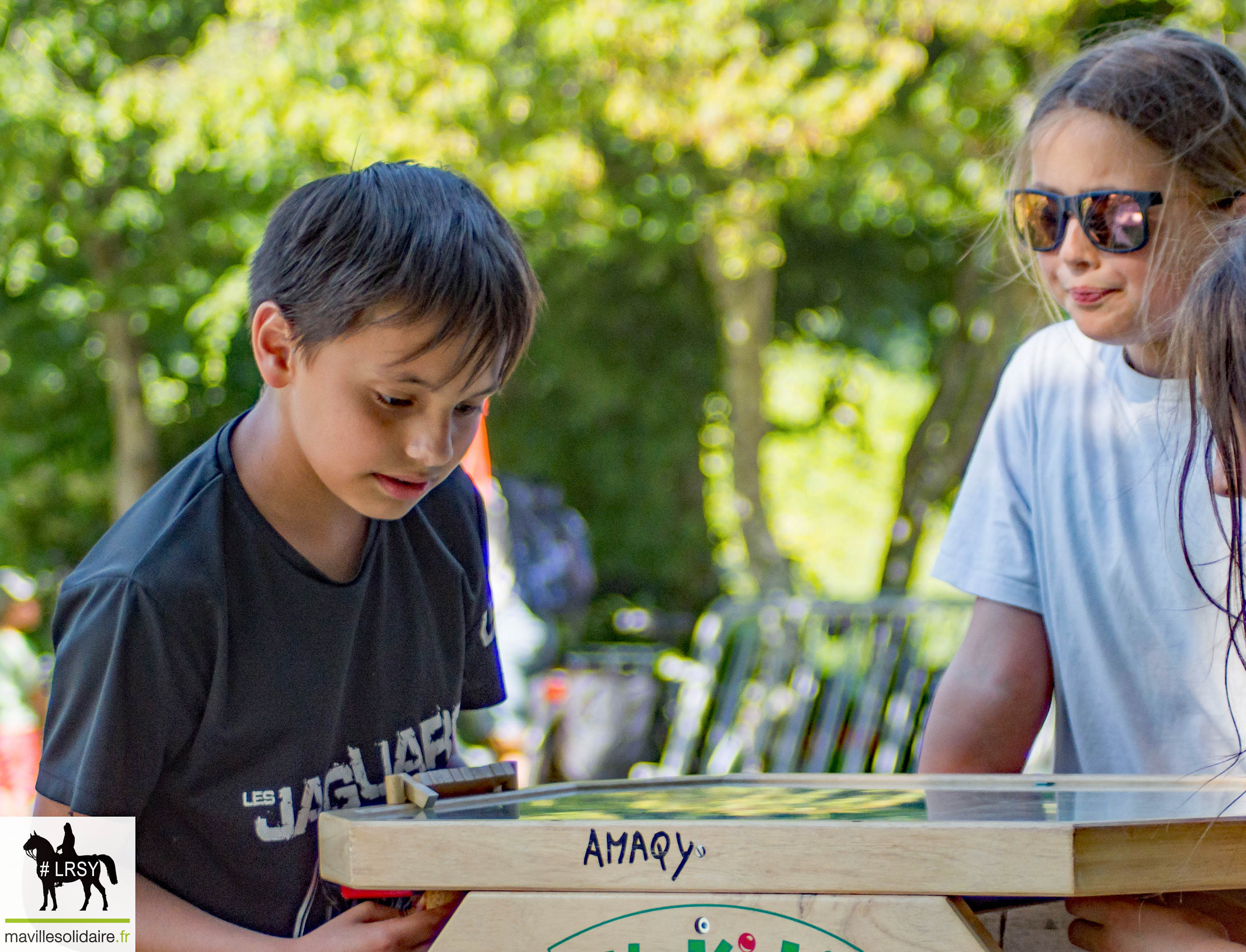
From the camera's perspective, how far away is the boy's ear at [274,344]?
3.92ft

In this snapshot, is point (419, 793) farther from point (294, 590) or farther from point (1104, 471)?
point (1104, 471)

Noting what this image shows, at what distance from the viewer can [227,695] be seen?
112 cm

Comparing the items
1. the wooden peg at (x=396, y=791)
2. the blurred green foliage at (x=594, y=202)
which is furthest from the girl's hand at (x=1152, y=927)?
the blurred green foliage at (x=594, y=202)

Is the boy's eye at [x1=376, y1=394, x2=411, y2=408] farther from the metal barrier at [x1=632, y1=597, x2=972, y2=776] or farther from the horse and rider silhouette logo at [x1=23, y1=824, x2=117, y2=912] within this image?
the metal barrier at [x1=632, y1=597, x2=972, y2=776]

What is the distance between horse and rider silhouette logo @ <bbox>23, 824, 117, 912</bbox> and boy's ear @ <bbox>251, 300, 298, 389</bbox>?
451 mm

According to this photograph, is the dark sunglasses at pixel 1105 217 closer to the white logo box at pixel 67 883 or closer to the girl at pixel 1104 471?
the girl at pixel 1104 471

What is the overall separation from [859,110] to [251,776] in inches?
160

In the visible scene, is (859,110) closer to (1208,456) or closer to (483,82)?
(483,82)

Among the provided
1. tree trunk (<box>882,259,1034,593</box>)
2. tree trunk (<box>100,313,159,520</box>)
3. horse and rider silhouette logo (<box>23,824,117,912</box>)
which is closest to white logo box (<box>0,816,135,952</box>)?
horse and rider silhouette logo (<box>23,824,117,912</box>)

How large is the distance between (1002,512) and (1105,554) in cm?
14

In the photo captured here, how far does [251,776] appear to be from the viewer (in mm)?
1135

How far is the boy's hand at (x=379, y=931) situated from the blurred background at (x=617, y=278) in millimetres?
2371

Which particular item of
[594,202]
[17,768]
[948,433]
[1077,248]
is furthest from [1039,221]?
[948,433]

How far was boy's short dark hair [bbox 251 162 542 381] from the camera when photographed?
115 cm
